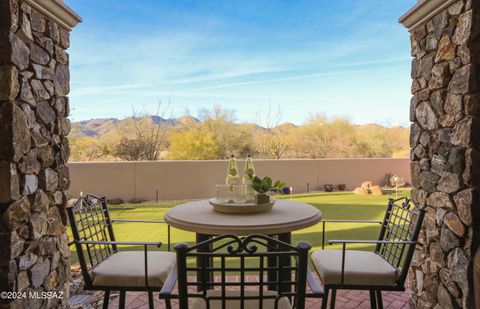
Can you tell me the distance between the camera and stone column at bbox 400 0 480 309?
154 centimetres

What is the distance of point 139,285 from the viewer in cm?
181

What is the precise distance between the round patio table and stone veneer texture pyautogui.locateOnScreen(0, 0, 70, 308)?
2.36ft

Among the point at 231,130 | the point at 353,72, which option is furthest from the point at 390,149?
the point at 231,130

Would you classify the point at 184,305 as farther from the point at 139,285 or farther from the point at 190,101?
the point at 190,101

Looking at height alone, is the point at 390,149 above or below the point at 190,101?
below

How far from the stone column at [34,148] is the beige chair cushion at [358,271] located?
1.64 metres

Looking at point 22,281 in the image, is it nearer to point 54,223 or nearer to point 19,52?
point 54,223

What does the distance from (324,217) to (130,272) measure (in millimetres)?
Result: 4079

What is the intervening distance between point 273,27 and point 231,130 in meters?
4.68

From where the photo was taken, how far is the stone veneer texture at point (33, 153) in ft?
4.79

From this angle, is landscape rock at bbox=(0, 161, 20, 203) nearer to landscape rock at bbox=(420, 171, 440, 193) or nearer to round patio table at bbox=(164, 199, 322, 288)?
round patio table at bbox=(164, 199, 322, 288)

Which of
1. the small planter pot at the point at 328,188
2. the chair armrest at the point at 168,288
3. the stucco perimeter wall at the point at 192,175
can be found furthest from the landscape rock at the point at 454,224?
the small planter pot at the point at 328,188

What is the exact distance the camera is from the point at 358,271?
6.06 ft

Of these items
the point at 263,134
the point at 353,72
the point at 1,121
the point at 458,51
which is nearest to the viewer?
Result: the point at 1,121
